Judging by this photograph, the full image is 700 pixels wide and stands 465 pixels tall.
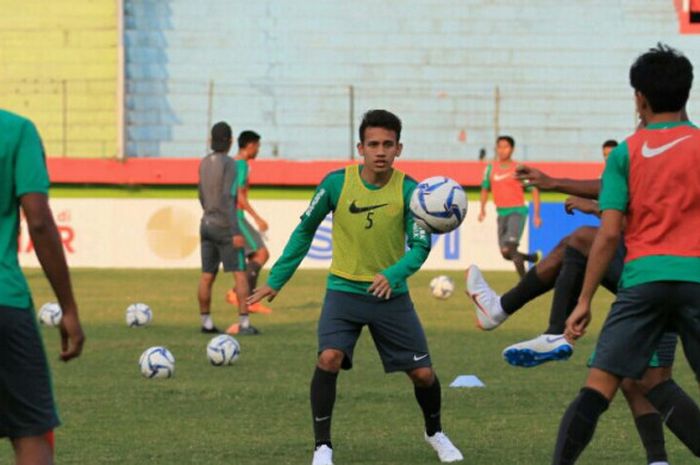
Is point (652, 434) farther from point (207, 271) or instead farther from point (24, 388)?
point (207, 271)

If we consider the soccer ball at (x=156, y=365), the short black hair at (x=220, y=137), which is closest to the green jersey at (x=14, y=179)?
the soccer ball at (x=156, y=365)

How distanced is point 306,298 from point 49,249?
637 inches

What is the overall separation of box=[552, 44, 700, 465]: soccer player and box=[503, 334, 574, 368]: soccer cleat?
1.93 meters

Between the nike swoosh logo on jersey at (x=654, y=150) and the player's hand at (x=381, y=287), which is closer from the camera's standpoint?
the nike swoosh logo on jersey at (x=654, y=150)

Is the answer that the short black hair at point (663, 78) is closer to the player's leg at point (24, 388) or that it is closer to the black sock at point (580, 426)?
the black sock at point (580, 426)

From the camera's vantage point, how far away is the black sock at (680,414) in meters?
7.07

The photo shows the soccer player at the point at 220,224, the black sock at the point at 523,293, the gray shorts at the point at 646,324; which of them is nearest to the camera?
the gray shorts at the point at 646,324

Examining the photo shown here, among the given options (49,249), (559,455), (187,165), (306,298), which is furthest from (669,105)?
(187,165)

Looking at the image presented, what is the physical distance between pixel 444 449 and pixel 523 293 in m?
1.71

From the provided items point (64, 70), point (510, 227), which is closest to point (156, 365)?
point (510, 227)

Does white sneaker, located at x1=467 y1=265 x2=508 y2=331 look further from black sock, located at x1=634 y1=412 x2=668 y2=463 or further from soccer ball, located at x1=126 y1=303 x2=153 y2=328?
soccer ball, located at x1=126 y1=303 x2=153 y2=328

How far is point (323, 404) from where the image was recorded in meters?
8.32

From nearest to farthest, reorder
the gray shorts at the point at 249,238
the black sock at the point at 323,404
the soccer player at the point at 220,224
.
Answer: the black sock at the point at 323,404
the soccer player at the point at 220,224
the gray shorts at the point at 249,238

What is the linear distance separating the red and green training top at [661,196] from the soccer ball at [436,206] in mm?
1982
